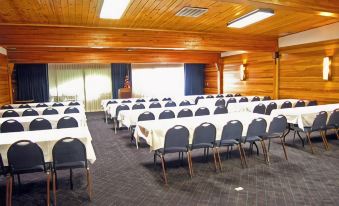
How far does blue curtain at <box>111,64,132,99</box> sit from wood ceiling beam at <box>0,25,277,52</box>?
7.07 m

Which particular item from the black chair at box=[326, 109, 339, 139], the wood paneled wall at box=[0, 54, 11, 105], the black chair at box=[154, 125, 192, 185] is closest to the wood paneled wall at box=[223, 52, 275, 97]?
the black chair at box=[326, 109, 339, 139]

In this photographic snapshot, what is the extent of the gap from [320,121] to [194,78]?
1074 centimetres

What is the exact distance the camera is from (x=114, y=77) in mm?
15219

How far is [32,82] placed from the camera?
14.1m

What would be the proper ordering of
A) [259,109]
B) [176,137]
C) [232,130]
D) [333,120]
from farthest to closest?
[259,109] < [333,120] < [232,130] < [176,137]

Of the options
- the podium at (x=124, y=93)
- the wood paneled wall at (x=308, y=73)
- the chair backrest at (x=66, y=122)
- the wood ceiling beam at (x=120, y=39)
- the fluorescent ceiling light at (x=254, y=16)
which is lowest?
the chair backrest at (x=66, y=122)

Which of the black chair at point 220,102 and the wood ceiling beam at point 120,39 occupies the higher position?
the wood ceiling beam at point 120,39

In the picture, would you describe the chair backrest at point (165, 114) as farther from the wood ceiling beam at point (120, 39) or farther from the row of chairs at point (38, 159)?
the row of chairs at point (38, 159)

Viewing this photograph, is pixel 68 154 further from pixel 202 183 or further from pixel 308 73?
pixel 308 73

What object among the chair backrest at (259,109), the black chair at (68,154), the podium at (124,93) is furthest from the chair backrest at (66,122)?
the podium at (124,93)

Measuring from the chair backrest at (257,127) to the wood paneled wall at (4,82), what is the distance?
9.15 metres

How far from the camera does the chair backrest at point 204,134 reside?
4727 mm

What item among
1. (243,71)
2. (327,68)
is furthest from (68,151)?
(243,71)

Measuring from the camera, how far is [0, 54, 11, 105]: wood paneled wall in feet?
33.2
